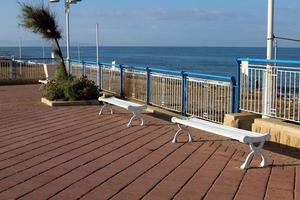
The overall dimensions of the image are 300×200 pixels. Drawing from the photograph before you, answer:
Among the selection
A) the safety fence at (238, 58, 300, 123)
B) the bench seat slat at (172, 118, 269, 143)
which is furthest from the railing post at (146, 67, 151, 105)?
the bench seat slat at (172, 118, 269, 143)

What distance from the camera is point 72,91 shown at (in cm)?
1434

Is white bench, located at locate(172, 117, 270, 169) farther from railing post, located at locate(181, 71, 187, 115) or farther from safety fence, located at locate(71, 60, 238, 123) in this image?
railing post, located at locate(181, 71, 187, 115)

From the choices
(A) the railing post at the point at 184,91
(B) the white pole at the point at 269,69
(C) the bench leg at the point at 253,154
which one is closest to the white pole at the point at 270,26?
(B) the white pole at the point at 269,69

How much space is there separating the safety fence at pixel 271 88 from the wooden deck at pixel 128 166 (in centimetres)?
106

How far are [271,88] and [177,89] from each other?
3230 mm

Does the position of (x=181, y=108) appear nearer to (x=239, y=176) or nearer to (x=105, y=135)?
(x=105, y=135)

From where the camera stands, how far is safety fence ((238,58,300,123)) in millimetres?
8289

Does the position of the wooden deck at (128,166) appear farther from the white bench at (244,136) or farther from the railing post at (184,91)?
Answer: the railing post at (184,91)

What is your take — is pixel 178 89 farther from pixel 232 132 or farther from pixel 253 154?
pixel 253 154

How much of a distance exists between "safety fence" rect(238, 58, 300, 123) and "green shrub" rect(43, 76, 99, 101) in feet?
19.2

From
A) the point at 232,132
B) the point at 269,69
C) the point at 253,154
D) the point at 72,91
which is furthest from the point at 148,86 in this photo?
the point at 253,154

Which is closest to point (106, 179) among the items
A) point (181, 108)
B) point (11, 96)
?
point (181, 108)

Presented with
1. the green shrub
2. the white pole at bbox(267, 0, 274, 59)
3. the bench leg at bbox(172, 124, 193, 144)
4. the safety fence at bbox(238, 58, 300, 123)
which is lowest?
the bench leg at bbox(172, 124, 193, 144)

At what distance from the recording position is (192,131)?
Answer: 9.36 m
